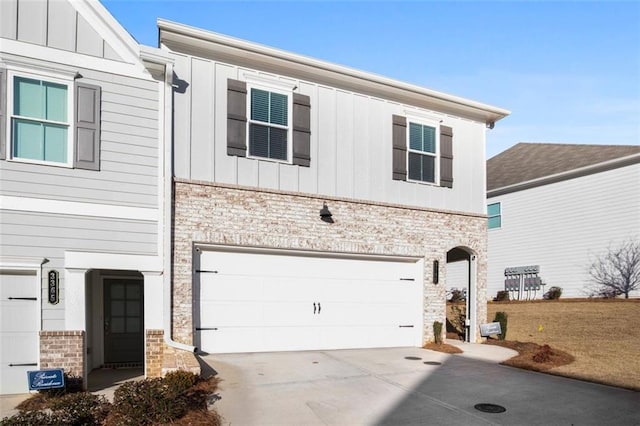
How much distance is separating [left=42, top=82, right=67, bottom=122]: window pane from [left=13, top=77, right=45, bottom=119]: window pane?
9 centimetres

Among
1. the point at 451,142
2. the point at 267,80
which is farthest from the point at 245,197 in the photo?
the point at 451,142

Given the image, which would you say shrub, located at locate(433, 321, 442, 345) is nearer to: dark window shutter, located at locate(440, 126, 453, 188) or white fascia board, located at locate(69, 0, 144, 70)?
dark window shutter, located at locate(440, 126, 453, 188)

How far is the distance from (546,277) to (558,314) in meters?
4.40

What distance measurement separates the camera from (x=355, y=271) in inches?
465

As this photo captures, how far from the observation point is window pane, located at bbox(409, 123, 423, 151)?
12.8m

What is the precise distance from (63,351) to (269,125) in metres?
5.94

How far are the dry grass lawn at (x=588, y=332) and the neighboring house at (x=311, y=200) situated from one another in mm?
2584

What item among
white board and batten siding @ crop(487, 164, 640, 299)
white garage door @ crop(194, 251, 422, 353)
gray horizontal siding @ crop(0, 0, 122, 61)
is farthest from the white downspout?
white board and batten siding @ crop(487, 164, 640, 299)

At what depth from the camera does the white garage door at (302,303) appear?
10133 mm

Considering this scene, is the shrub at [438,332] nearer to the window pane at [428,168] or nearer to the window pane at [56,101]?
the window pane at [428,168]

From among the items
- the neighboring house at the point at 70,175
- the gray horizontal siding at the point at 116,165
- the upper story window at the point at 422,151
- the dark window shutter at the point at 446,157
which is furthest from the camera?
the dark window shutter at the point at 446,157

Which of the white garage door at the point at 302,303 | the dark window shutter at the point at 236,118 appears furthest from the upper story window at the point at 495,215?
the dark window shutter at the point at 236,118

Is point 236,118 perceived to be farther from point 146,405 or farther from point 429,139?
point 146,405

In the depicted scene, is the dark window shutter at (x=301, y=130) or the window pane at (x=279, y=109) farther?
the dark window shutter at (x=301, y=130)
